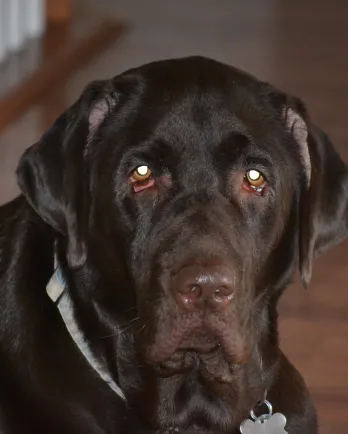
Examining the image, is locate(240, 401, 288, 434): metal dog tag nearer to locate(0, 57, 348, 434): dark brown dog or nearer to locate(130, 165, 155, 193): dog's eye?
locate(0, 57, 348, 434): dark brown dog

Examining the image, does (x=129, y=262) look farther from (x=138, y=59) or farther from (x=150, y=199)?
(x=138, y=59)

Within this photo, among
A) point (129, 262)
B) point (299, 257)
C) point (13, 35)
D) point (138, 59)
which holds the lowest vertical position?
point (138, 59)

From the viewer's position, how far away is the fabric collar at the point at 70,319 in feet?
7.51

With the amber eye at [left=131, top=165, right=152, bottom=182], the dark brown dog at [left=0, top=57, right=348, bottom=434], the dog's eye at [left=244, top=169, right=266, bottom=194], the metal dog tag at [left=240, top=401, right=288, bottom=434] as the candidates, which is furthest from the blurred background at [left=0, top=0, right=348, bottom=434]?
the amber eye at [left=131, top=165, right=152, bottom=182]

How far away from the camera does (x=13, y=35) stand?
5543mm

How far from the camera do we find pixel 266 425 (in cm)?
235

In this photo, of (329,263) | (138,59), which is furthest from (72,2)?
(329,263)

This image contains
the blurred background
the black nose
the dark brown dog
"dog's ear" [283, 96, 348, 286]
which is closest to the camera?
the black nose

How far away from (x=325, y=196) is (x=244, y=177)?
8.8 inches

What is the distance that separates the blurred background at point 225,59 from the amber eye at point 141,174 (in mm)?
1143

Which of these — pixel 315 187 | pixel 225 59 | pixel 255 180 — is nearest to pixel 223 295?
pixel 255 180

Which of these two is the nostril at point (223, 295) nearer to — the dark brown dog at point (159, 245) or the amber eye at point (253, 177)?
the dark brown dog at point (159, 245)

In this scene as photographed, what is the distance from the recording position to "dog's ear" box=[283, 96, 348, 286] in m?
2.28

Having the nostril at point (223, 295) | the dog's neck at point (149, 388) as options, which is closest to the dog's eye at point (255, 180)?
the nostril at point (223, 295)
